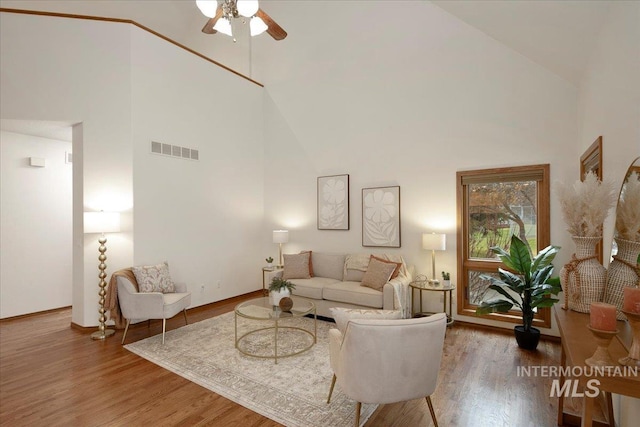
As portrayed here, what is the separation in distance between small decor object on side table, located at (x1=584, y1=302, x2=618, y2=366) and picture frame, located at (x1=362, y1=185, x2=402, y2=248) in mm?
3870

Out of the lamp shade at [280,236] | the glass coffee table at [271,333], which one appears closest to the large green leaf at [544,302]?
the glass coffee table at [271,333]

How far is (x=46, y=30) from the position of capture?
4.29 m

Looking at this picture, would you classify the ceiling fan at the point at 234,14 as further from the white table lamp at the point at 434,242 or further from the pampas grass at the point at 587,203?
the white table lamp at the point at 434,242

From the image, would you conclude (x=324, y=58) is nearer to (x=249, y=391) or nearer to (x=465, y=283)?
(x=465, y=283)

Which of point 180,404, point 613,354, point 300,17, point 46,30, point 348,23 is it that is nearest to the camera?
point 613,354

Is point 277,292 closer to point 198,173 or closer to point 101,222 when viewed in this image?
point 101,222

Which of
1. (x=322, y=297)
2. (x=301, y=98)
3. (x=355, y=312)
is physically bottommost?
(x=322, y=297)

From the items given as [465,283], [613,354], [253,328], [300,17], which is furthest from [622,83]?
[300,17]

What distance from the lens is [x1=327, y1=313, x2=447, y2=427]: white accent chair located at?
209 centimetres

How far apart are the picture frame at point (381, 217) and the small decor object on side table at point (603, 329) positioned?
3.87 m

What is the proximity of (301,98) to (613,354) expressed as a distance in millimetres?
5796

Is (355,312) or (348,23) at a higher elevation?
(348,23)

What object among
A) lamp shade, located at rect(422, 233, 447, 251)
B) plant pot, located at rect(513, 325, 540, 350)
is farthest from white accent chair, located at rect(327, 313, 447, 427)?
lamp shade, located at rect(422, 233, 447, 251)

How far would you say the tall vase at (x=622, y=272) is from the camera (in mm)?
1712
